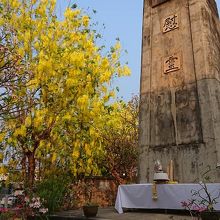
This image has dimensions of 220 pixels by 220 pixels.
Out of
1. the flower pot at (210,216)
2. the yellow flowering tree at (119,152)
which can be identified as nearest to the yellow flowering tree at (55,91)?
the yellow flowering tree at (119,152)

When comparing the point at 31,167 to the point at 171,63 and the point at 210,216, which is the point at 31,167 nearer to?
Result: the point at 171,63

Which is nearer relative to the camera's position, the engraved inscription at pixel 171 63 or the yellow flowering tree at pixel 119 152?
the engraved inscription at pixel 171 63

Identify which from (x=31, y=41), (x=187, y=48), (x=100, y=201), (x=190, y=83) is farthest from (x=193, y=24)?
(x=100, y=201)

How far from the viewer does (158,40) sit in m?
9.31

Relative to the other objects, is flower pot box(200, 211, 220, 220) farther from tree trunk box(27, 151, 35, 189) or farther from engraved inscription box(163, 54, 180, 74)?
tree trunk box(27, 151, 35, 189)

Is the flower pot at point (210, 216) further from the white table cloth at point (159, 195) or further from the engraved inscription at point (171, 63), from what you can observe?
the engraved inscription at point (171, 63)

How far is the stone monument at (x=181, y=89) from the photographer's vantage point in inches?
295

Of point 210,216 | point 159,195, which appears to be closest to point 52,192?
point 159,195

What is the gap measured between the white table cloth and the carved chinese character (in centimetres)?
479

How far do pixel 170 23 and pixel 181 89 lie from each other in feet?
7.47

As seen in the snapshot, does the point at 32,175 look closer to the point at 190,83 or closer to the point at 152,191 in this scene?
the point at 152,191

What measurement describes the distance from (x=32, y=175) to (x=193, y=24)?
662 centimetres

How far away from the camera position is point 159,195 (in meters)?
7.03

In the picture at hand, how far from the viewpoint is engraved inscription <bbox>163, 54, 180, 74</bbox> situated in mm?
8582
